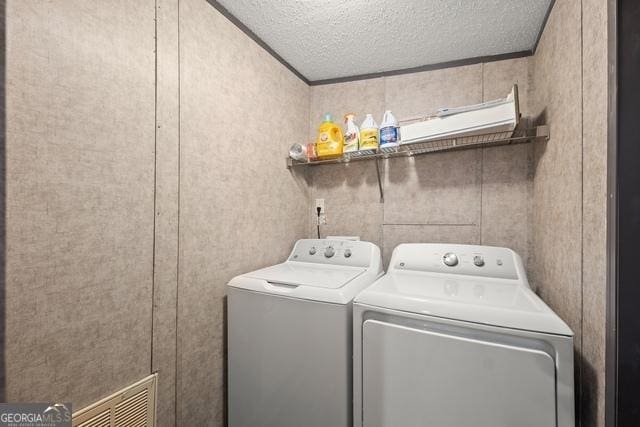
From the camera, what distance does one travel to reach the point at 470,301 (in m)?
0.97

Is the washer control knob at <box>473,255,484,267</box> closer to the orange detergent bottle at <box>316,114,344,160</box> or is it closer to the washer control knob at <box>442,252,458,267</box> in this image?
the washer control knob at <box>442,252,458,267</box>

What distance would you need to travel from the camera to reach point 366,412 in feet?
3.50

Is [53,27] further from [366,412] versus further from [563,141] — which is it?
[563,141]

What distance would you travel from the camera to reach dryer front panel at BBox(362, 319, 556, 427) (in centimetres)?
83

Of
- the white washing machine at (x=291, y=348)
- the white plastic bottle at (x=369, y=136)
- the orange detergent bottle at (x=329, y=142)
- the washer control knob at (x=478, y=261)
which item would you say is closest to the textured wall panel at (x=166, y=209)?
the white washing machine at (x=291, y=348)

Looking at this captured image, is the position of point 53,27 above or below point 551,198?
above

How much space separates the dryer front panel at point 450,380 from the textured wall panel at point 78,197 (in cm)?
92

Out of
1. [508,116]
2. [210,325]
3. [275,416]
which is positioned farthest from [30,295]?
[508,116]

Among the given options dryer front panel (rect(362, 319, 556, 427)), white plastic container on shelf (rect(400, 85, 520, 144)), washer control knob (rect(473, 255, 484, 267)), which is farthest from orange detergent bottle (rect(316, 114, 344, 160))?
dryer front panel (rect(362, 319, 556, 427))

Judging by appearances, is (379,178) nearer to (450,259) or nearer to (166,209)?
(450,259)

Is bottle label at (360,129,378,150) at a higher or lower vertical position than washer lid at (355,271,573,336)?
higher

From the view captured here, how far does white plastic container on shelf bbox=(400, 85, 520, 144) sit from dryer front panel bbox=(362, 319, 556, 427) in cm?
100

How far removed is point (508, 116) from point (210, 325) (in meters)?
1.78

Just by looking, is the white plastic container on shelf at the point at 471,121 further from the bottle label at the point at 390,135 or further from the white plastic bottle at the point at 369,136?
the white plastic bottle at the point at 369,136
